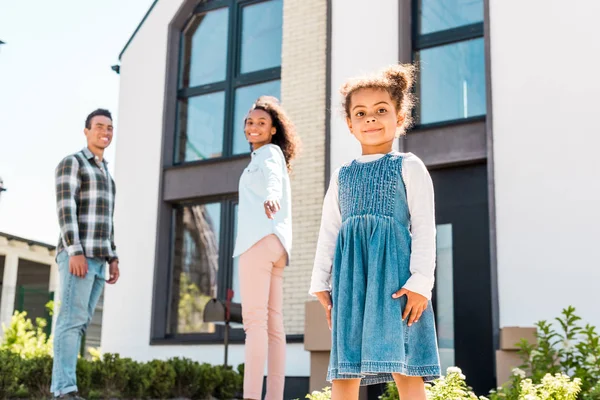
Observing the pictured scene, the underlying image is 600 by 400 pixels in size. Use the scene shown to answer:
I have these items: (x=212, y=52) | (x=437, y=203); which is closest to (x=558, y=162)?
(x=437, y=203)

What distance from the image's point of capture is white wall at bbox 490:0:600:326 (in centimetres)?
755

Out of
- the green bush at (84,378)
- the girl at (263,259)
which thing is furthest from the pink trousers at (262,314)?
the green bush at (84,378)

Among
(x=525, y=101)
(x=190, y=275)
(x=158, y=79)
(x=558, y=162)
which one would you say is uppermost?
(x=158, y=79)

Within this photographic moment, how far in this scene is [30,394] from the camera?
6340mm

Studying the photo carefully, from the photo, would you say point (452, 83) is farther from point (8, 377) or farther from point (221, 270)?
point (8, 377)

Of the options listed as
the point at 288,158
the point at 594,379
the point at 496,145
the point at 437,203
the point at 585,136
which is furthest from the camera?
the point at 437,203

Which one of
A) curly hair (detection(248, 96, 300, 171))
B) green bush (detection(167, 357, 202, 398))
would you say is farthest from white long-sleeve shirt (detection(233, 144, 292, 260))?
green bush (detection(167, 357, 202, 398))

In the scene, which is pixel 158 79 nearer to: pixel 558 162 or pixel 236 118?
pixel 236 118

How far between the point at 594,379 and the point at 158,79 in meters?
7.63

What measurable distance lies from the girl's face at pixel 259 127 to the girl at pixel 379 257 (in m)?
1.45

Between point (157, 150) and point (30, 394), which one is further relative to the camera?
point (157, 150)

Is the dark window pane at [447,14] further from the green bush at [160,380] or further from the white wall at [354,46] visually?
the green bush at [160,380]

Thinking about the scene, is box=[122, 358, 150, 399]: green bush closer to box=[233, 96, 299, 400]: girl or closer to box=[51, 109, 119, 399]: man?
box=[51, 109, 119, 399]: man

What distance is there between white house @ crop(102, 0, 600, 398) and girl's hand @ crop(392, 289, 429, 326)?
2898 millimetres
